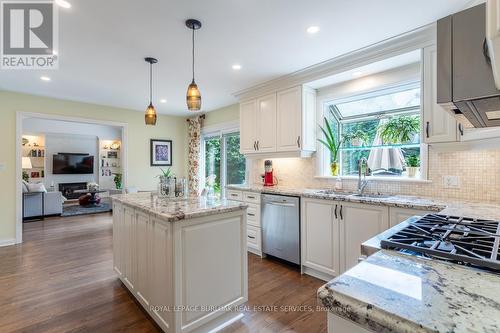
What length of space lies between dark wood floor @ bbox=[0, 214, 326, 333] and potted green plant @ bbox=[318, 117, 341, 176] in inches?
56.0

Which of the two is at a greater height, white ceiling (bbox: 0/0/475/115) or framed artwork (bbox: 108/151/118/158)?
white ceiling (bbox: 0/0/475/115)

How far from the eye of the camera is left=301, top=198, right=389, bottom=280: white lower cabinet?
2.32 m

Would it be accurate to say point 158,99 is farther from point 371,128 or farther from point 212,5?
point 371,128

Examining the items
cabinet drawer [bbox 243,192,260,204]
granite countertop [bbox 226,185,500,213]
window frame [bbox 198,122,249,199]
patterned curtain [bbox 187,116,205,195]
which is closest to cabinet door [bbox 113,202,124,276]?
Answer: cabinet drawer [bbox 243,192,260,204]

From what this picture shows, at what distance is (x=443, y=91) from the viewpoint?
0.98 metres

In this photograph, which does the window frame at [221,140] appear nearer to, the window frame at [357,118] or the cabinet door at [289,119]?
the cabinet door at [289,119]

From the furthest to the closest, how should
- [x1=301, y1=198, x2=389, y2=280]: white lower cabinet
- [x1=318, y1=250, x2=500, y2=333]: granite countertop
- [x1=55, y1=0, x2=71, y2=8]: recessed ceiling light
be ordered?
[x1=301, y1=198, x2=389, y2=280]: white lower cabinet, [x1=55, y1=0, x2=71, y2=8]: recessed ceiling light, [x1=318, y1=250, x2=500, y2=333]: granite countertop

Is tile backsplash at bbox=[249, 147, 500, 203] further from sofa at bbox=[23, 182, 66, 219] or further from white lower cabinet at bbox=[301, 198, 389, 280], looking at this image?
sofa at bbox=[23, 182, 66, 219]

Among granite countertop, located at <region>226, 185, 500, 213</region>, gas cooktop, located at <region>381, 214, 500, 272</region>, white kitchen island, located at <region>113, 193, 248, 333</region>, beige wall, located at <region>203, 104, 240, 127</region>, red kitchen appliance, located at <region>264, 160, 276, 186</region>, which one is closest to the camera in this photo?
gas cooktop, located at <region>381, 214, 500, 272</region>

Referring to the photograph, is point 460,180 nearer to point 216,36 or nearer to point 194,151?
point 216,36

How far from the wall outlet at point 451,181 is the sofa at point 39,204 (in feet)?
25.9

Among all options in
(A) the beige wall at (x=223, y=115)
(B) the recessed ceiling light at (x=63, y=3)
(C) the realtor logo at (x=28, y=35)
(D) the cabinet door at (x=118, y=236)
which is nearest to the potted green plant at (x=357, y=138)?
(A) the beige wall at (x=223, y=115)

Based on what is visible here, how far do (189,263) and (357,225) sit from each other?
1643 millimetres

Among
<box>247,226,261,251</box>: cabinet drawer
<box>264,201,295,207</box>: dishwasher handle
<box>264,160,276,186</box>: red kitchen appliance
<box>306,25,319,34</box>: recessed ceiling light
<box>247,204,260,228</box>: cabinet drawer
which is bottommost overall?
<box>247,226,261,251</box>: cabinet drawer
